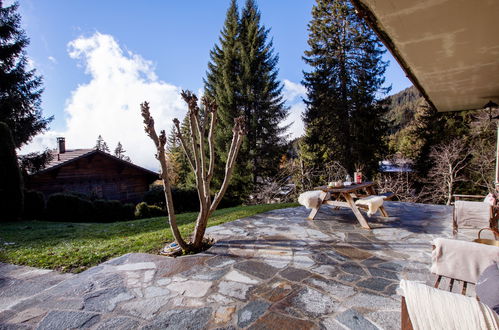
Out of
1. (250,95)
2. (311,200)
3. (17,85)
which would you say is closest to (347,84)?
(250,95)

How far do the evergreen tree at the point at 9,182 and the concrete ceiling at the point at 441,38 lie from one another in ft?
34.6

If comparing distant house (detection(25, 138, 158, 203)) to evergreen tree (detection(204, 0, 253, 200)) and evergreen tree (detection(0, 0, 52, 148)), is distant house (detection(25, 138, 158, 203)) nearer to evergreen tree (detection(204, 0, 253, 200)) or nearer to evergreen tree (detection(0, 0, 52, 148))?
evergreen tree (detection(0, 0, 52, 148))

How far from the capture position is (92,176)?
1389 cm

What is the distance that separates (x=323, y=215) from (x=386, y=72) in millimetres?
11797

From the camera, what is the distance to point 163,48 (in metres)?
9.05

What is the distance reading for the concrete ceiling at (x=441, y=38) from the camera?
2152mm

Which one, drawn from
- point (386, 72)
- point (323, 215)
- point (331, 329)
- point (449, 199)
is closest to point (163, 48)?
point (323, 215)

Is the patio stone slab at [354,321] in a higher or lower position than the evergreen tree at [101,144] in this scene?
lower

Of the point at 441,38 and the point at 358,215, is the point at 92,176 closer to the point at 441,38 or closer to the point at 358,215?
the point at 358,215

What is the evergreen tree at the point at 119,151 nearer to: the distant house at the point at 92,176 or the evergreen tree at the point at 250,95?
the distant house at the point at 92,176

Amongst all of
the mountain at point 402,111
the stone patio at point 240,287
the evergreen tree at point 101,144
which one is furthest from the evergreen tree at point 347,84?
the evergreen tree at point 101,144

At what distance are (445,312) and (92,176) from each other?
1604cm

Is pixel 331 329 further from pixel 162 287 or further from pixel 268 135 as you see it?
pixel 268 135

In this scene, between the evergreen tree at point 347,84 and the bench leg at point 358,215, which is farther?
the evergreen tree at point 347,84
